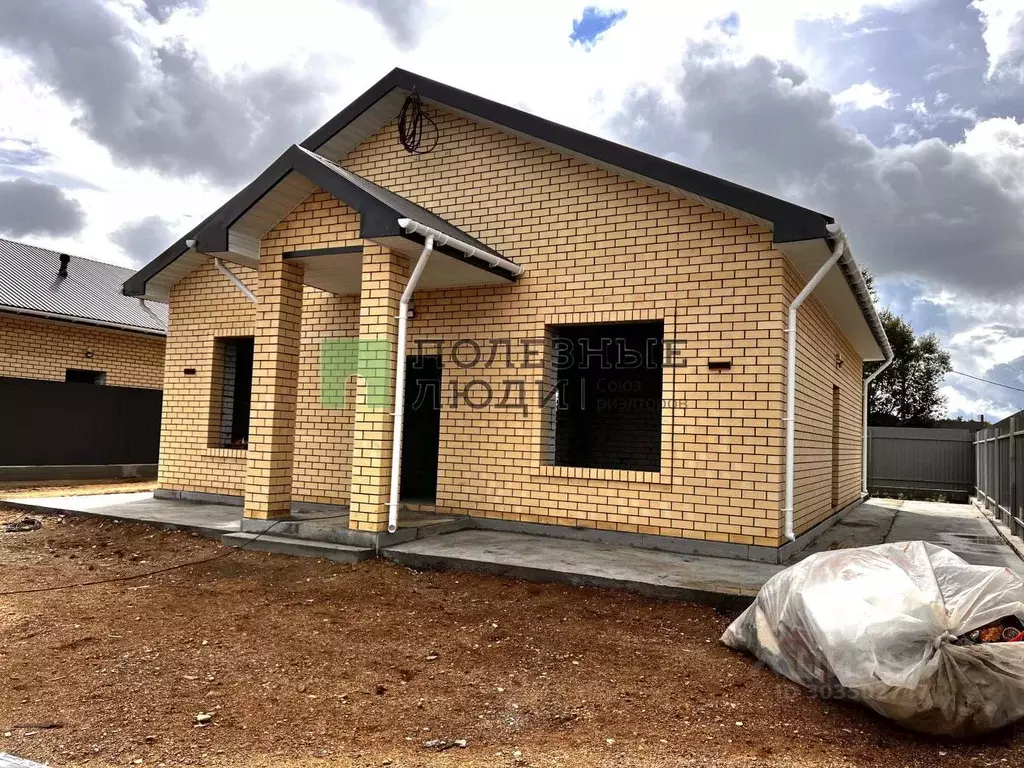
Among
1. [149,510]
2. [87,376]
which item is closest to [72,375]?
[87,376]

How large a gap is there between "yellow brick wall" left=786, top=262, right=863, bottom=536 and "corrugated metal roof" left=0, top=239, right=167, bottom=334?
12.8 metres

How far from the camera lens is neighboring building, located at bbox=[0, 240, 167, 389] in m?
14.1

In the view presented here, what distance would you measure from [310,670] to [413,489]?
18.6 ft

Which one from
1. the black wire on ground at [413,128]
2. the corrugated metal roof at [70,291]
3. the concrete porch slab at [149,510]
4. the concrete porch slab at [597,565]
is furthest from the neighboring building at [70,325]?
the concrete porch slab at [597,565]

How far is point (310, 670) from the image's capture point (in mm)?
4004

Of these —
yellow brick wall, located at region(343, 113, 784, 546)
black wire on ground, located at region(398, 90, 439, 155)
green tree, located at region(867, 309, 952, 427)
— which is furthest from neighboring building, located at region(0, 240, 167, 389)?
green tree, located at region(867, 309, 952, 427)

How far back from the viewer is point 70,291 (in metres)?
16.2

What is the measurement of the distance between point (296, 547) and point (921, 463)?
16.3m

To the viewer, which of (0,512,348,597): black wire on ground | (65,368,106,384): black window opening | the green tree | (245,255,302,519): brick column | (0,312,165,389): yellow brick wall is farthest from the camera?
the green tree

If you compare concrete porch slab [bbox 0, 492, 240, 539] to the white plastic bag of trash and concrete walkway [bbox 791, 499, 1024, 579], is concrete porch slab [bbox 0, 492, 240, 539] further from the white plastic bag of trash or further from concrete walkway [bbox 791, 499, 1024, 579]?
concrete walkway [bbox 791, 499, 1024, 579]

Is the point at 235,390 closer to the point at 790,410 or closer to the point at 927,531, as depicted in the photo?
the point at 790,410

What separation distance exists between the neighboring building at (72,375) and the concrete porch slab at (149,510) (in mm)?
4195

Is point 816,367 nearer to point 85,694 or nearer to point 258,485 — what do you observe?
point 258,485

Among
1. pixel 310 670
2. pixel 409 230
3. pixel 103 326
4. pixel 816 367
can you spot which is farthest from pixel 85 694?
pixel 103 326
